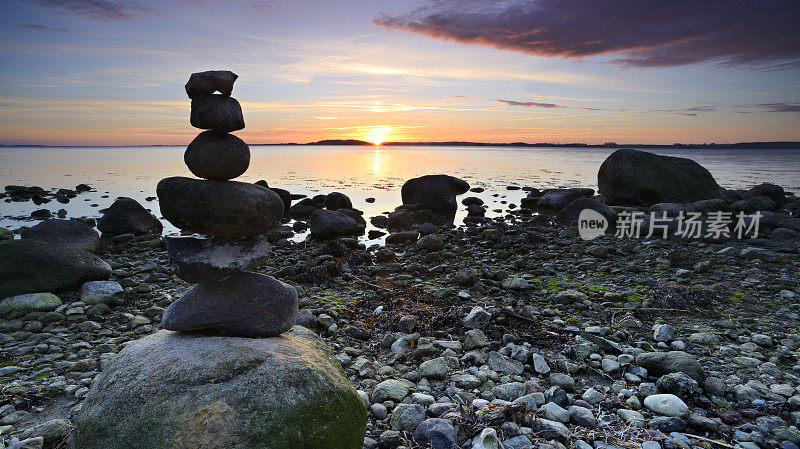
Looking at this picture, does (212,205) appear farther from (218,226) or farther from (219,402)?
(219,402)

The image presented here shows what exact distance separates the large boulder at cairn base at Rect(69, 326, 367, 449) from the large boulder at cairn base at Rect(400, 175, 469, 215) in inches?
670

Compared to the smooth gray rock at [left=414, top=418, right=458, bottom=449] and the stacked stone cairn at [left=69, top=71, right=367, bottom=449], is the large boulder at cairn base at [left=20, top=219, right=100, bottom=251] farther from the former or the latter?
the smooth gray rock at [left=414, top=418, right=458, bottom=449]

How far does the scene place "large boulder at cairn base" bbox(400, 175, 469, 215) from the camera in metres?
20.9

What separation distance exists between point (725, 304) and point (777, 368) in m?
2.45

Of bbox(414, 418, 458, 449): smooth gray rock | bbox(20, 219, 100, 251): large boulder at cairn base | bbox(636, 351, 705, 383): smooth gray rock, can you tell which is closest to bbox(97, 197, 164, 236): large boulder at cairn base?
bbox(20, 219, 100, 251): large boulder at cairn base

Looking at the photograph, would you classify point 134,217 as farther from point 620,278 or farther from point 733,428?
point 733,428

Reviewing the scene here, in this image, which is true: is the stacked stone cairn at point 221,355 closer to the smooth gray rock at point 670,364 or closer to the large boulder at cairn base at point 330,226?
the smooth gray rock at point 670,364

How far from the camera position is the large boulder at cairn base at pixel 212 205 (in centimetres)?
448

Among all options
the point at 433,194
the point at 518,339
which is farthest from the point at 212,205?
the point at 433,194

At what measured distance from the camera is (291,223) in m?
18.6

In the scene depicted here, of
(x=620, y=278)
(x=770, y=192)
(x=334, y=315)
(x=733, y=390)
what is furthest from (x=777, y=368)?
(x=770, y=192)

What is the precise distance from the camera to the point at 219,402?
3.45 metres

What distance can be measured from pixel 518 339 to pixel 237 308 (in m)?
4.00

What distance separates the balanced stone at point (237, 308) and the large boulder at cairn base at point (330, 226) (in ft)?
31.9
